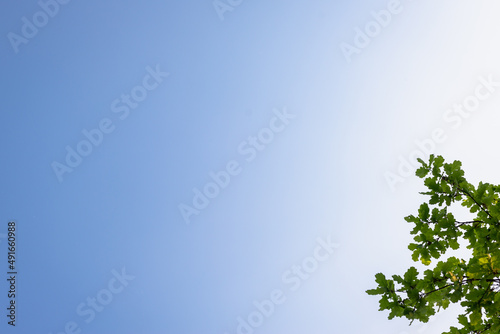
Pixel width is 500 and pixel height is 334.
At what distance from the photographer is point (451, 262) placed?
405 centimetres

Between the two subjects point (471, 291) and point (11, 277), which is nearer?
point (471, 291)

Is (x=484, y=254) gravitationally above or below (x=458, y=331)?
above

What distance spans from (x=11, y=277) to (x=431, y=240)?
88.7 feet

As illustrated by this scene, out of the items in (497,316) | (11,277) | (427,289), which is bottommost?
(497,316)

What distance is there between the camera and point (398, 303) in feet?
12.7

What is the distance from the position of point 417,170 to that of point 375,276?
1633 millimetres

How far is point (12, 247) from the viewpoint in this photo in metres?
22.5

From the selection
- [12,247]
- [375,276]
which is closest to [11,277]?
[12,247]

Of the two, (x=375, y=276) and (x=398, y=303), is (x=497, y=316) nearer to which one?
(x=398, y=303)

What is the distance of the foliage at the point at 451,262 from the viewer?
3.87 m

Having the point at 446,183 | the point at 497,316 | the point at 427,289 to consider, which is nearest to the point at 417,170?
the point at 446,183

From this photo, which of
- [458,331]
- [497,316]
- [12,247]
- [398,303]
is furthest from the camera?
[12,247]

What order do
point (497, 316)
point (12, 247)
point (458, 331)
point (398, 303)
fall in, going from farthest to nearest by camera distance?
Result: point (12, 247), point (458, 331), point (497, 316), point (398, 303)

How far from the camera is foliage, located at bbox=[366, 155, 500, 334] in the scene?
12.7 ft
